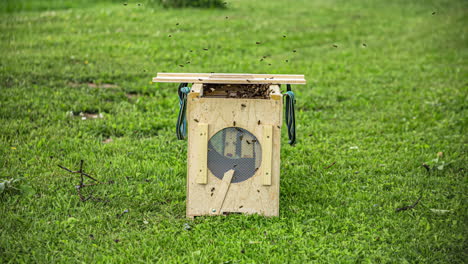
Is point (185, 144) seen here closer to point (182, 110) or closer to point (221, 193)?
point (182, 110)

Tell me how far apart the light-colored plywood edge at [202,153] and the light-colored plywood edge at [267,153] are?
412mm

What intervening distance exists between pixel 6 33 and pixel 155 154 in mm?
5446

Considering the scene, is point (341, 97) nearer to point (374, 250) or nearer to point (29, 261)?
point (374, 250)

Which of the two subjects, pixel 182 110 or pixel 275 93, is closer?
pixel 275 93

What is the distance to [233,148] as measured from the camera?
12.2ft

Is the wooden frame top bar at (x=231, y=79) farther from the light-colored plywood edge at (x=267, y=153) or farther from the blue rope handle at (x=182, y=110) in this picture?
the light-colored plywood edge at (x=267, y=153)

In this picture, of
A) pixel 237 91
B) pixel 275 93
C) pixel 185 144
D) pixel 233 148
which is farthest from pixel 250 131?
pixel 185 144

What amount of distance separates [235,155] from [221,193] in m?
0.30

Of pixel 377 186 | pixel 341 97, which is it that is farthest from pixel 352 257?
pixel 341 97

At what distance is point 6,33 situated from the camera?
29.1 feet

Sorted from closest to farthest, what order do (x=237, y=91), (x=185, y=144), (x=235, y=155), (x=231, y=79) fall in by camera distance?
(x=231, y=79), (x=235, y=155), (x=237, y=91), (x=185, y=144)

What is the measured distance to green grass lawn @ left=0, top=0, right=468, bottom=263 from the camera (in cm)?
346

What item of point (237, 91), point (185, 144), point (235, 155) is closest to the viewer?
point (235, 155)

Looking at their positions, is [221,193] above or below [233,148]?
below
